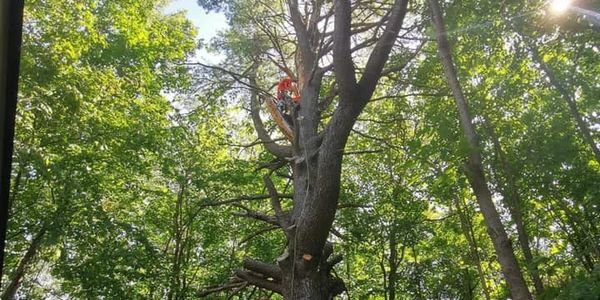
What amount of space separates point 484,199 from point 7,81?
14.4ft

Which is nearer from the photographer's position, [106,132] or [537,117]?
[106,132]

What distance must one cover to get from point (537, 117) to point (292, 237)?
7626mm

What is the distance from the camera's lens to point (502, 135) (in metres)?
9.41

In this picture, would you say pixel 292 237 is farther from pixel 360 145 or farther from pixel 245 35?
pixel 360 145

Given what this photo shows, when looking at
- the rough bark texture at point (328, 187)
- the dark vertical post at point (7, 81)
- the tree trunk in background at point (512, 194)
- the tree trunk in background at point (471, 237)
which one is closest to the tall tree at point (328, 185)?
the rough bark texture at point (328, 187)

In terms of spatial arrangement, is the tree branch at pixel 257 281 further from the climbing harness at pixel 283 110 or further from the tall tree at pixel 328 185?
the climbing harness at pixel 283 110

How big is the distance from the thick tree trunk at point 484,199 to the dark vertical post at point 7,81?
3.89 metres

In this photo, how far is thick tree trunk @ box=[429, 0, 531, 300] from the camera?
13.5 feet

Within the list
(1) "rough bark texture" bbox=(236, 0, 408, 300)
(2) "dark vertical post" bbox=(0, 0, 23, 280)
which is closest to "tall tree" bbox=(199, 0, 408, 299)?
(1) "rough bark texture" bbox=(236, 0, 408, 300)

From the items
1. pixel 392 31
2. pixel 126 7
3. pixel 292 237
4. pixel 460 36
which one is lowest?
pixel 292 237

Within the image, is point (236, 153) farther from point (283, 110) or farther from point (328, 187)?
point (328, 187)

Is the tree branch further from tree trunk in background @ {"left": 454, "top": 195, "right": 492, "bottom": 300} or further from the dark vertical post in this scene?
tree trunk in background @ {"left": 454, "top": 195, "right": 492, "bottom": 300}

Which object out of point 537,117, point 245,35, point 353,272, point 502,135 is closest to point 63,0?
point 245,35

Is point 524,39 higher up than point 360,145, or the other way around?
point 360,145
